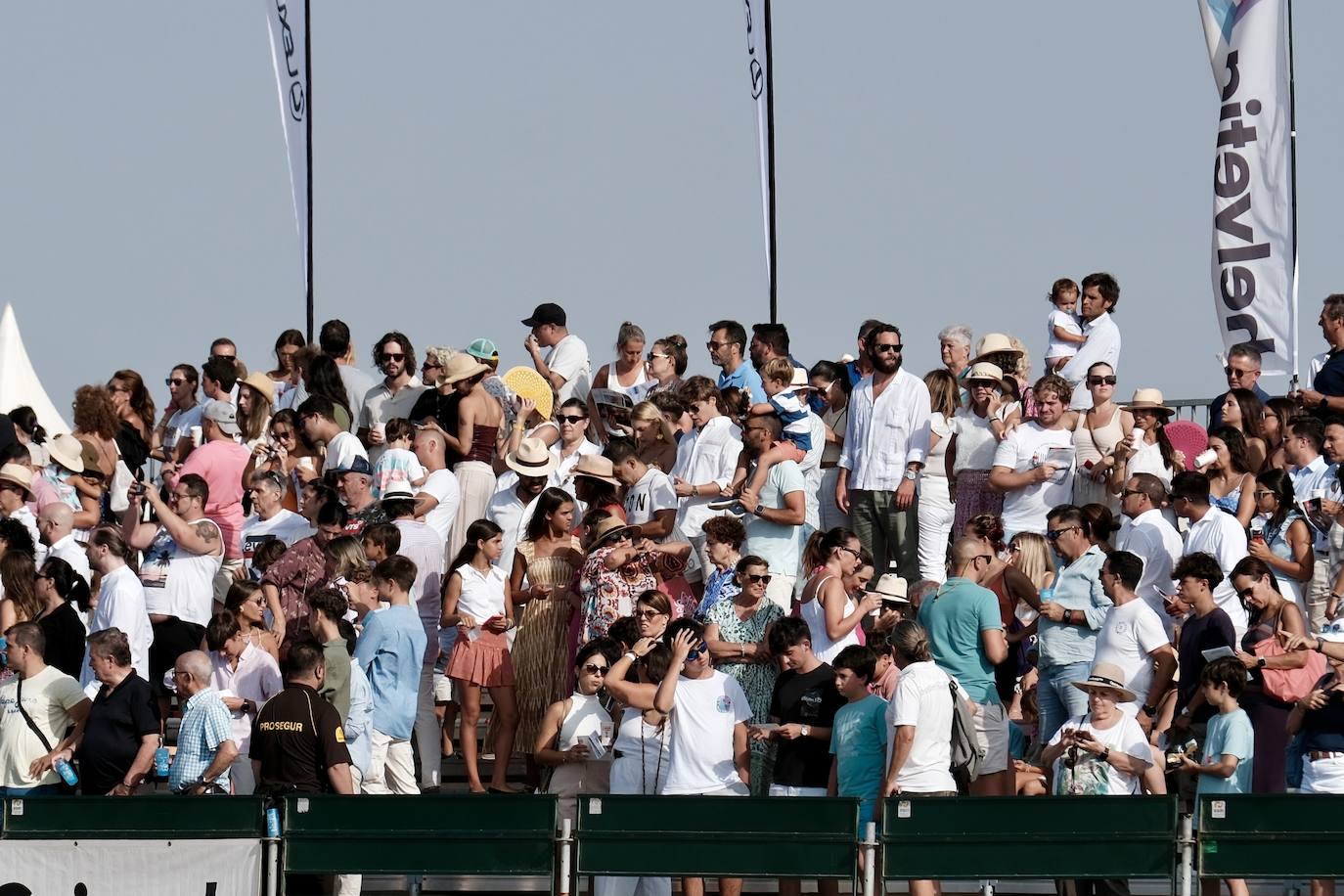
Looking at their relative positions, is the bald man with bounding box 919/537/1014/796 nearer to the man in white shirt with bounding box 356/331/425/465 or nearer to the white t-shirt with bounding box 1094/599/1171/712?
the white t-shirt with bounding box 1094/599/1171/712

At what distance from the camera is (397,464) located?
13.3 m

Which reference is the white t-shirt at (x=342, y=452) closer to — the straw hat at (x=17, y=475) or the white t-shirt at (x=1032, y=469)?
the straw hat at (x=17, y=475)

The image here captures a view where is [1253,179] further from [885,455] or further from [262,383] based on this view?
[262,383]

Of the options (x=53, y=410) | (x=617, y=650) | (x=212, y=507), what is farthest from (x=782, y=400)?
(x=53, y=410)

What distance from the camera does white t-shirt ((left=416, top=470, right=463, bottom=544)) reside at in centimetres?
1354

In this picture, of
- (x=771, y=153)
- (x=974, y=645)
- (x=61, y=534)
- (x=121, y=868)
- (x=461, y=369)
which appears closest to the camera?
(x=121, y=868)

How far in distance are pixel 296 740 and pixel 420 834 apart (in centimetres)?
81

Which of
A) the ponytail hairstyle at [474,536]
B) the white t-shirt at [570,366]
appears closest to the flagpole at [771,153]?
the white t-shirt at [570,366]

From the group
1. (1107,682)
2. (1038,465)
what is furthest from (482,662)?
(1038,465)

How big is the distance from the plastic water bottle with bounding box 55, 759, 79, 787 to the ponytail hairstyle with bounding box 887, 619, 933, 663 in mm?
4156

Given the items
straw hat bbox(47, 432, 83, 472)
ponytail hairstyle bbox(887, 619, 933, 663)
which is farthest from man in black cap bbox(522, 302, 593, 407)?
ponytail hairstyle bbox(887, 619, 933, 663)

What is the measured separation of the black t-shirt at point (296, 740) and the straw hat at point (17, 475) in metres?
3.80

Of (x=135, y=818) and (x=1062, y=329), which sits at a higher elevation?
(x=1062, y=329)

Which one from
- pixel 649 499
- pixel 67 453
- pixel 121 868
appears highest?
pixel 67 453
